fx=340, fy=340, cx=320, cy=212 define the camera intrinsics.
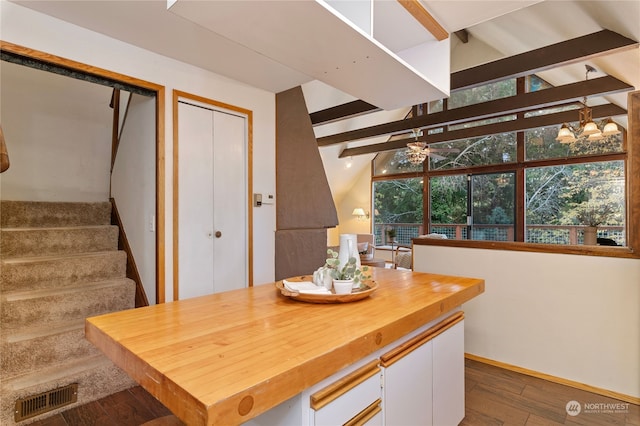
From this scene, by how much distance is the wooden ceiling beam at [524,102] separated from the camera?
387cm

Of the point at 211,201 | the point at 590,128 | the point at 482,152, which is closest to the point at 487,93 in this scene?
the point at 482,152

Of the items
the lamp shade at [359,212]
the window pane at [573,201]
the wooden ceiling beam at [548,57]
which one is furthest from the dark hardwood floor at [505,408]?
the lamp shade at [359,212]

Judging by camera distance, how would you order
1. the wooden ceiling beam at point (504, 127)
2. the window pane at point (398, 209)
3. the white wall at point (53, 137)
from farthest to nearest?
the window pane at point (398, 209) < the wooden ceiling beam at point (504, 127) < the white wall at point (53, 137)

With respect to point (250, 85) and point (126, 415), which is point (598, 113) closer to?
point (250, 85)

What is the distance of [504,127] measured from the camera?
618 centimetres

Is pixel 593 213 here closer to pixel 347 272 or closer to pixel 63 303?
pixel 347 272

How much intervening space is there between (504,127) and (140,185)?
6.05 m

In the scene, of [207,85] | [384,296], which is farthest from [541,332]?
[207,85]

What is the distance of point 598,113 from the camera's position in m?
5.30

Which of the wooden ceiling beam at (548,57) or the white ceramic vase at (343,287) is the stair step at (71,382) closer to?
the white ceramic vase at (343,287)

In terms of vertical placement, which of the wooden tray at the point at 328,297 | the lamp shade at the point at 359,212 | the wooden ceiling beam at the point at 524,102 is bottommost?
the wooden tray at the point at 328,297

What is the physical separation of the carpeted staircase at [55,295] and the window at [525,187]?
15.5ft

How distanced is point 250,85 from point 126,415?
2581 millimetres

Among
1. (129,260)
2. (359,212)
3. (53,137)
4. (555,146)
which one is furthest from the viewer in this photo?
(359,212)
